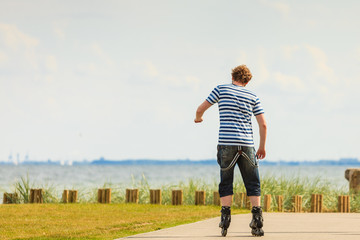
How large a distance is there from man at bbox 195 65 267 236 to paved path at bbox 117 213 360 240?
38 cm

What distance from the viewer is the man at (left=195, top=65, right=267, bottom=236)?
24.7 ft

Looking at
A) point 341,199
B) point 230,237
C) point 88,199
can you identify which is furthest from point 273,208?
point 230,237

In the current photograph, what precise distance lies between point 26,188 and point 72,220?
4858 mm

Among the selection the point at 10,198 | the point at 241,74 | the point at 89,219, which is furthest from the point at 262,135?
the point at 10,198

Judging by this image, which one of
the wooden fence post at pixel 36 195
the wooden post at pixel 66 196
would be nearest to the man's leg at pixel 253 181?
the wooden post at pixel 66 196

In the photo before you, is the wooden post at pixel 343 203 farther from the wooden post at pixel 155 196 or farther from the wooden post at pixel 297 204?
the wooden post at pixel 155 196

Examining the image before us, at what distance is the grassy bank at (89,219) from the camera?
8.65 meters

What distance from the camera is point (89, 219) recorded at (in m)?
10.5

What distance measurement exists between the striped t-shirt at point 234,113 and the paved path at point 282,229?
114 centimetres

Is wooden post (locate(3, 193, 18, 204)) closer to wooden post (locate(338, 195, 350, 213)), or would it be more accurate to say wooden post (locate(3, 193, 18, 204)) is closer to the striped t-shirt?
wooden post (locate(338, 195, 350, 213))

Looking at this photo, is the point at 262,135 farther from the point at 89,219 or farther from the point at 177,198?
the point at 177,198

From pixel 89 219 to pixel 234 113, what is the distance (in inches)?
155

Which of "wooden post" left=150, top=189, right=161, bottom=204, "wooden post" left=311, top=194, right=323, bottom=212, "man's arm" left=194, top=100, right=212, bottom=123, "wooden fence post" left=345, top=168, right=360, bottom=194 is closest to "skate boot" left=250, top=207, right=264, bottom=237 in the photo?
"man's arm" left=194, top=100, right=212, bottom=123

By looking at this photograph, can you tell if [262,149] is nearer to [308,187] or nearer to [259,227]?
[259,227]
